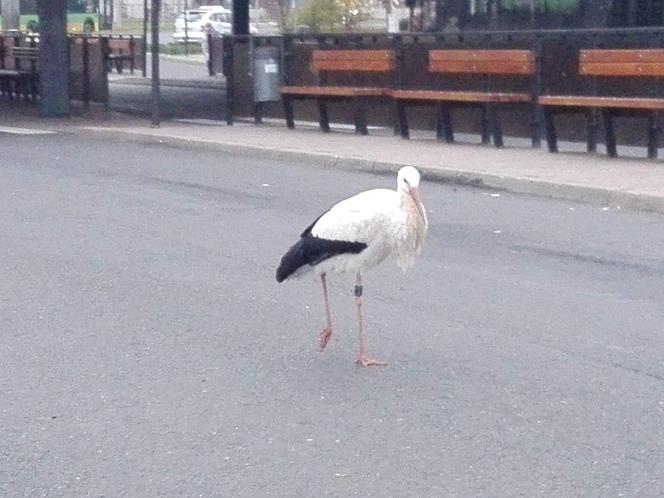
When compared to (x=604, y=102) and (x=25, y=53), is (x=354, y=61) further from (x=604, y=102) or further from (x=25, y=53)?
(x=25, y=53)

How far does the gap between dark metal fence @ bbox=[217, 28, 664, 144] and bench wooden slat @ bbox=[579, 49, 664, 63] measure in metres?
0.37

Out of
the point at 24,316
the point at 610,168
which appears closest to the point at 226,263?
the point at 24,316

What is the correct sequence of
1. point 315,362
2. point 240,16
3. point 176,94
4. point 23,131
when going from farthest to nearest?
point 176,94 < point 240,16 < point 23,131 < point 315,362

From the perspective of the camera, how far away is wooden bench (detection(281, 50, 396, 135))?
22781mm

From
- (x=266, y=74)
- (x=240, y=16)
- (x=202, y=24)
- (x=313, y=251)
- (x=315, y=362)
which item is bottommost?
(x=315, y=362)

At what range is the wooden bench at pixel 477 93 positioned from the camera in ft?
66.4

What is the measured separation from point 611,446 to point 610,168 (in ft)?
36.1

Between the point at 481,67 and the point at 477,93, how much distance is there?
1.41 ft

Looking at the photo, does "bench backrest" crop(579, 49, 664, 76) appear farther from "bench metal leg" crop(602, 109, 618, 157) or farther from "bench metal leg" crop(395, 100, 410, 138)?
"bench metal leg" crop(395, 100, 410, 138)

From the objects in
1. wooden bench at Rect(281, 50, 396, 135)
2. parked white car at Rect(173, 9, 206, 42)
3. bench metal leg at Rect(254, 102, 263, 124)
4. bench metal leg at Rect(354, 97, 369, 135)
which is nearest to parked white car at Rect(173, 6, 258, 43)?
parked white car at Rect(173, 9, 206, 42)

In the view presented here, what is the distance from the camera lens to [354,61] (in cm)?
2325

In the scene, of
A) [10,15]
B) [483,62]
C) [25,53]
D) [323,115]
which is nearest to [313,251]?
[483,62]

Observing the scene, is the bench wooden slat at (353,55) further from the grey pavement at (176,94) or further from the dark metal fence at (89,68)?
the dark metal fence at (89,68)

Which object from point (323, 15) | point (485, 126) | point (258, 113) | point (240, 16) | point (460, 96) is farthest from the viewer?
point (323, 15)
